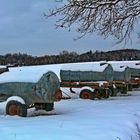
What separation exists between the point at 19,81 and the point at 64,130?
7743mm

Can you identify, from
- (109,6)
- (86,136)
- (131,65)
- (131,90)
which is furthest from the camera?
(131,65)

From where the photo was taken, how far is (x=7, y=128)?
12625 millimetres

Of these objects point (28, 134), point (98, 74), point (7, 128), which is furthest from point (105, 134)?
point (98, 74)

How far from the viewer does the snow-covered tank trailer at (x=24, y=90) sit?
19.5 metres

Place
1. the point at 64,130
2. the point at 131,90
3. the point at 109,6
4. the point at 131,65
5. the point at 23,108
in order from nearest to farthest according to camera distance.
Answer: the point at 64,130
the point at 109,6
the point at 23,108
the point at 131,90
the point at 131,65

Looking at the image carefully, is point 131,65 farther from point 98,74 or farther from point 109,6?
point 109,6

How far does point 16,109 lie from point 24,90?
34.6 inches

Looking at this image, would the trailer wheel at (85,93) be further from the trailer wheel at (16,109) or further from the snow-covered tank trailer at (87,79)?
the trailer wheel at (16,109)

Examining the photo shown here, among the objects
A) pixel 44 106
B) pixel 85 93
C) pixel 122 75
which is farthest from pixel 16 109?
pixel 122 75

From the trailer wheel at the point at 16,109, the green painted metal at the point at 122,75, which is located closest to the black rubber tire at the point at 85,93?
the green painted metal at the point at 122,75

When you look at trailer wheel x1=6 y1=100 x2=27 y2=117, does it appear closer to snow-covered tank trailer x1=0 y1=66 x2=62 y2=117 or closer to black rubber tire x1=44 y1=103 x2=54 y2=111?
snow-covered tank trailer x1=0 y1=66 x2=62 y2=117

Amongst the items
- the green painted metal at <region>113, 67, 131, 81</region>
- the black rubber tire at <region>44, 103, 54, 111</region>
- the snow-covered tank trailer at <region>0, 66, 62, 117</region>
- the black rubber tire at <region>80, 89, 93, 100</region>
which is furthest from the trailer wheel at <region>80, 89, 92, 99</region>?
the snow-covered tank trailer at <region>0, 66, 62, 117</region>

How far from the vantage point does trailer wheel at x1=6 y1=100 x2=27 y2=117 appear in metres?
19.3

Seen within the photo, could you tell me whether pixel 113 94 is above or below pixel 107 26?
below
